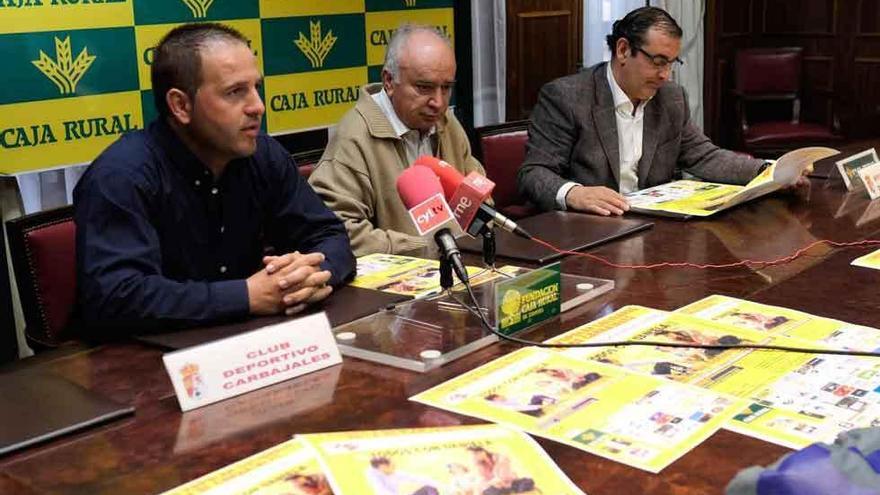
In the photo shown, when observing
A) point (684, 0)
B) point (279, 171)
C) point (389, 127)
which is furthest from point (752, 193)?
point (684, 0)

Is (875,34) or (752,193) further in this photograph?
(875,34)

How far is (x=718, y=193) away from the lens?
2.74 meters

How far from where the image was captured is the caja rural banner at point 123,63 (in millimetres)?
2934

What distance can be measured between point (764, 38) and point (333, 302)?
5630mm

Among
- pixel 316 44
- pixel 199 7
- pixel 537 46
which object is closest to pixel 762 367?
pixel 199 7

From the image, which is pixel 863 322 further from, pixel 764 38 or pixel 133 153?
pixel 764 38

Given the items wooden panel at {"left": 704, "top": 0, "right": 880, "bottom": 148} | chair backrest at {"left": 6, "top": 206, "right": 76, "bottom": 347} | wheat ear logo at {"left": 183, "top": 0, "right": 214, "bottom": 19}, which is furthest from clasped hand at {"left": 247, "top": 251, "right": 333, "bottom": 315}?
wooden panel at {"left": 704, "top": 0, "right": 880, "bottom": 148}

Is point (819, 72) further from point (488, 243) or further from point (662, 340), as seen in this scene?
point (662, 340)

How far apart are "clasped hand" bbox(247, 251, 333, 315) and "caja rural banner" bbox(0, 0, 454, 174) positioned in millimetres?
1205

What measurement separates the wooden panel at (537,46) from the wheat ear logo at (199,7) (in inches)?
66.3

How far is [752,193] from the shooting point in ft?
8.56

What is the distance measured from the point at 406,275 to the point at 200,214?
1.42ft

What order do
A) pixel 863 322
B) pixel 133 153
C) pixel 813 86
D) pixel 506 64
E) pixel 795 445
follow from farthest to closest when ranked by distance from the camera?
pixel 813 86, pixel 506 64, pixel 133 153, pixel 863 322, pixel 795 445

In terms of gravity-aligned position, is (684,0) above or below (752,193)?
above
